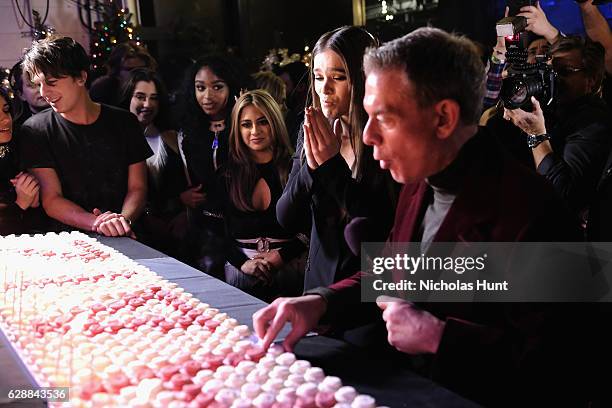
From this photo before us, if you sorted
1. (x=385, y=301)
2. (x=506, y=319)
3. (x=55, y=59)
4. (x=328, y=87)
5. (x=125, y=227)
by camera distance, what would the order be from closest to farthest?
(x=506, y=319)
(x=385, y=301)
(x=328, y=87)
(x=125, y=227)
(x=55, y=59)

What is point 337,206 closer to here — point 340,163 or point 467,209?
point 340,163

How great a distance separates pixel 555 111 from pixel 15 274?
6.93 feet

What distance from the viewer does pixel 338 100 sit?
2182mm

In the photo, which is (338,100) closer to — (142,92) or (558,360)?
(558,360)

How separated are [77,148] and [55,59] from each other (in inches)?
18.5

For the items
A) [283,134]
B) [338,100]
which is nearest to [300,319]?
[338,100]

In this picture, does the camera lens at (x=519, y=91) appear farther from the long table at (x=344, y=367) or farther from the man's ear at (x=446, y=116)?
the man's ear at (x=446, y=116)

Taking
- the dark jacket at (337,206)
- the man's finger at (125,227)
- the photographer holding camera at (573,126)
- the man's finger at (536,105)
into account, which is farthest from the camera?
the man's finger at (125,227)

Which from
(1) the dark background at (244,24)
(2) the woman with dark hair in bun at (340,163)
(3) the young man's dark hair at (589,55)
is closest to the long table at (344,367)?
(2) the woman with dark hair in bun at (340,163)

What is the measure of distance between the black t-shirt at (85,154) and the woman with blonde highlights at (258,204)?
563 mm

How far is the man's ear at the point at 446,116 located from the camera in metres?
1.45

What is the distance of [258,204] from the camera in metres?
3.67

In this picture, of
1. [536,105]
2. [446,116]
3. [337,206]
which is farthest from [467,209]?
[536,105]

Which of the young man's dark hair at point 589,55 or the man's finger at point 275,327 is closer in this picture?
the man's finger at point 275,327
